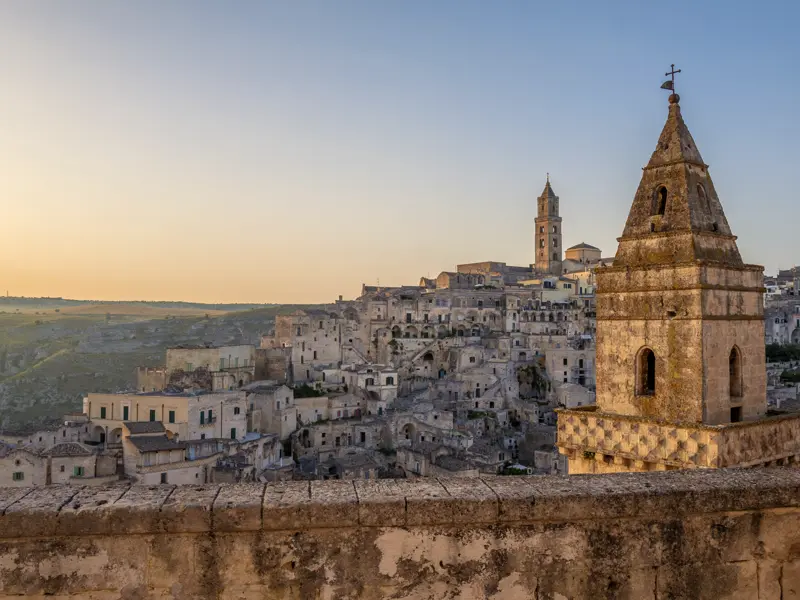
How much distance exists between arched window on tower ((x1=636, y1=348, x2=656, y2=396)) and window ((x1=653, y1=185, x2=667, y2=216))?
2.46 meters

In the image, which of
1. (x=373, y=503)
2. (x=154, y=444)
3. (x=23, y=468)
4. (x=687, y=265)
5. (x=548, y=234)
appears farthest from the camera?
(x=548, y=234)

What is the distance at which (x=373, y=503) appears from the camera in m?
3.90

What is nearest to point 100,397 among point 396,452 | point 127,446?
point 127,446

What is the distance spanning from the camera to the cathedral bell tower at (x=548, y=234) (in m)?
103

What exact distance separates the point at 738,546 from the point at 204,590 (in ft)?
11.0

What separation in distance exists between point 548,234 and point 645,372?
3727 inches

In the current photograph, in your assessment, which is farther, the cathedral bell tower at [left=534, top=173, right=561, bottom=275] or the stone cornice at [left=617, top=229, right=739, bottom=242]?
the cathedral bell tower at [left=534, top=173, right=561, bottom=275]

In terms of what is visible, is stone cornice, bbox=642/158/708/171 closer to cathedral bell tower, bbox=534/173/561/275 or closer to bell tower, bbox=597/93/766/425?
bell tower, bbox=597/93/766/425

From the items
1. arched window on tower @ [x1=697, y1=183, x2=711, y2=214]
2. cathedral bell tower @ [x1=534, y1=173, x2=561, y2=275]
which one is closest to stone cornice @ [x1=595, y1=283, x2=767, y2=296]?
arched window on tower @ [x1=697, y1=183, x2=711, y2=214]

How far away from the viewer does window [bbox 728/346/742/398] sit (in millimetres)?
10734

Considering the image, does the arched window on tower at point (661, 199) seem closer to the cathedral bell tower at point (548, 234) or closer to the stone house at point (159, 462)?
the stone house at point (159, 462)

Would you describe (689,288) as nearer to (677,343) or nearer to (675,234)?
(677,343)

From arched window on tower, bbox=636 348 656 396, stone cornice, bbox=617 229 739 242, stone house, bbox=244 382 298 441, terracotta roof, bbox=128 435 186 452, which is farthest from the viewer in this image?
stone house, bbox=244 382 298 441

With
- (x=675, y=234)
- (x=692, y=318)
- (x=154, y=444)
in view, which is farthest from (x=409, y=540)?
(x=154, y=444)
